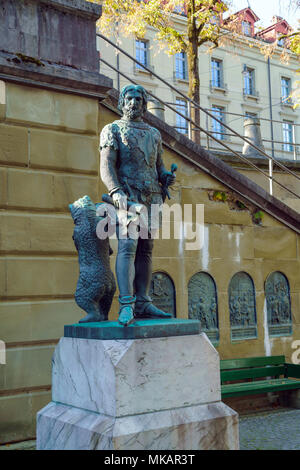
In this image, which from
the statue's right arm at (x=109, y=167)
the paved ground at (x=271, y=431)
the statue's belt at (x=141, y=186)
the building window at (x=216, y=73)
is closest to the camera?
the statue's right arm at (x=109, y=167)

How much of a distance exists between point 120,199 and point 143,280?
0.91 metres

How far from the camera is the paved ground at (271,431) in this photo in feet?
20.6

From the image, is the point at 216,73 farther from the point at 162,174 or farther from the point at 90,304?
the point at 90,304

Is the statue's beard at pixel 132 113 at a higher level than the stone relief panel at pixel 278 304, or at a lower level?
higher

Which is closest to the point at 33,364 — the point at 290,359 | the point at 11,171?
the point at 11,171

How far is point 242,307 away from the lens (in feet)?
32.2

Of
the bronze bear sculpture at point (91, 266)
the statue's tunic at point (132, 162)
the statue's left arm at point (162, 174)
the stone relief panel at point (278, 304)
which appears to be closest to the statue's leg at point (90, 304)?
the bronze bear sculpture at point (91, 266)

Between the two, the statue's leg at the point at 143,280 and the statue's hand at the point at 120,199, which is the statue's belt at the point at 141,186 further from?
the statue's leg at the point at 143,280

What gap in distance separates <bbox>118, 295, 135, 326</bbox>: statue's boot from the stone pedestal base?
0.81m

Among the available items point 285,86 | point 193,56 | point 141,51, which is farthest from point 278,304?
point 285,86

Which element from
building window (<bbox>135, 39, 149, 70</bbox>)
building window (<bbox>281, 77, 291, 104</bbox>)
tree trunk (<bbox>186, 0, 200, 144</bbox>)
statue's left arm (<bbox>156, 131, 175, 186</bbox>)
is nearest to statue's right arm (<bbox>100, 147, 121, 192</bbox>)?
statue's left arm (<bbox>156, 131, 175, 186</bbox>)

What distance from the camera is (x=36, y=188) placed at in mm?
7613

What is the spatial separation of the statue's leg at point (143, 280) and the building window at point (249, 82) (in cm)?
3738
